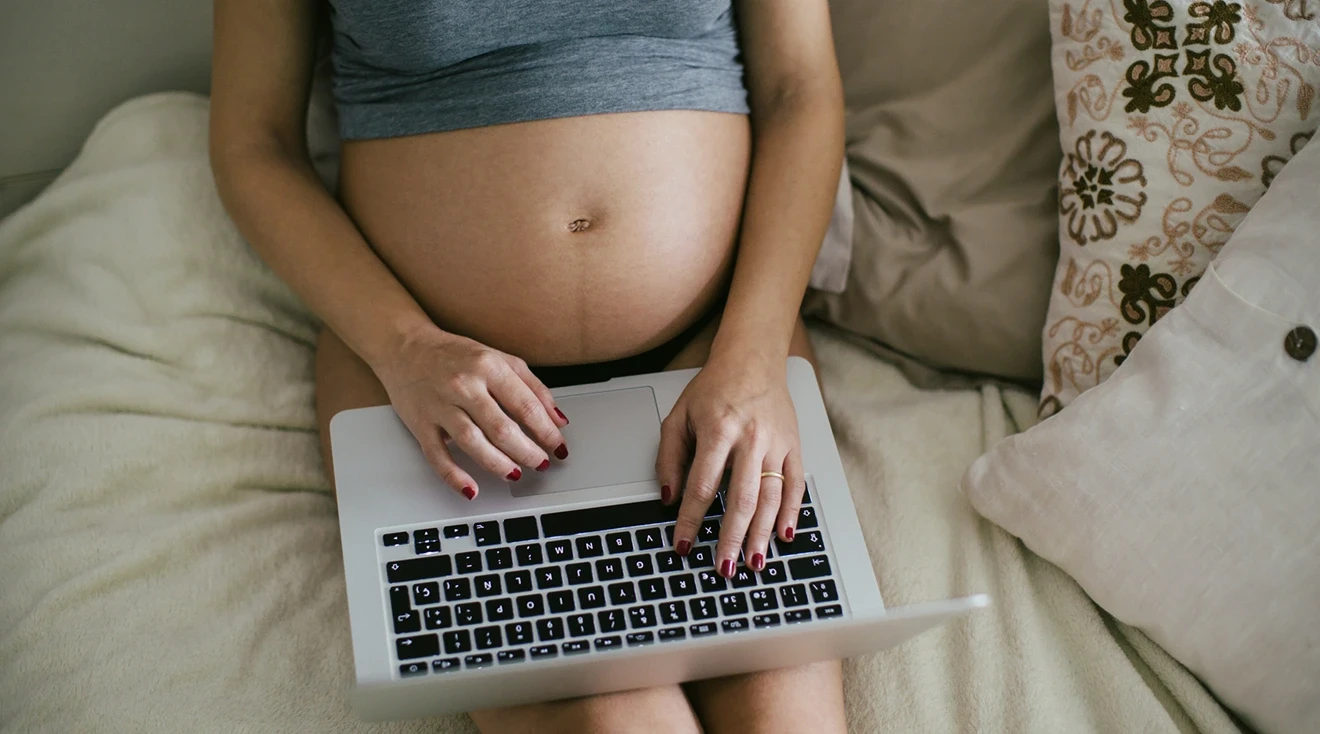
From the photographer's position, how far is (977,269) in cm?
103

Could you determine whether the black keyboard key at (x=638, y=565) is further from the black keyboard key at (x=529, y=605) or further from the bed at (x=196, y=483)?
the bed at (x=196, y=483)

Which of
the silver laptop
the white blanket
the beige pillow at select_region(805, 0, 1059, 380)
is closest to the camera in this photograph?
the silver laptop

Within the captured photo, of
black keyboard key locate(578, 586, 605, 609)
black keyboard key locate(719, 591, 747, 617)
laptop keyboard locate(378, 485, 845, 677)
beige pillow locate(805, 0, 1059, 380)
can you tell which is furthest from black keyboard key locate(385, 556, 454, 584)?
beige pillow locate(805, 0, 1059, 380)

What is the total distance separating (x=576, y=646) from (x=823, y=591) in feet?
0.65

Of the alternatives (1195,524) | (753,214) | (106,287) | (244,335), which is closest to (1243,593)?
(1195,524)

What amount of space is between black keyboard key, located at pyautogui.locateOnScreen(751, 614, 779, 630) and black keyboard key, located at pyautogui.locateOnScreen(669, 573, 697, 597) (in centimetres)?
5

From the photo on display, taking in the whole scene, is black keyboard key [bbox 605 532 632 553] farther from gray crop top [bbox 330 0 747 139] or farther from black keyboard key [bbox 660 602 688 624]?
gray crop top [bbox 330 0 747 139]

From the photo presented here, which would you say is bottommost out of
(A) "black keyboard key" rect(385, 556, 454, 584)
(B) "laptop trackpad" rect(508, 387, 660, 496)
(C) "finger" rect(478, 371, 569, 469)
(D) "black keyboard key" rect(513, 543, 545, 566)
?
(D) "black keyboard key" rect(513, 543, 545, 566)

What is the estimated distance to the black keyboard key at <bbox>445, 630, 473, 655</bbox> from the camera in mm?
712

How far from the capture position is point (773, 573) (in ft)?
2.49

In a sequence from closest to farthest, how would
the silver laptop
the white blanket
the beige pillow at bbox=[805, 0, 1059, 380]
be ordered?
the silver laptop
the white blanket
the beige pillow at bbox=[805, 0, 1059, 380]

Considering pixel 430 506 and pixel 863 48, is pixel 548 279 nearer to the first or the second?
pixel 430 506

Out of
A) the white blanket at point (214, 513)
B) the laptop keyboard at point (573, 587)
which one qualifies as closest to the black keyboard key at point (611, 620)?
the laptop keyboard at point (573, 587)

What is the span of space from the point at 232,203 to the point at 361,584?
45cm
